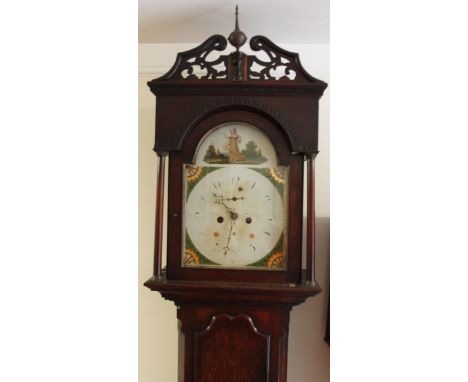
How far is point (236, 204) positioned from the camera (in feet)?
3.66

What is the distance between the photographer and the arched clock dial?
1.11 metres

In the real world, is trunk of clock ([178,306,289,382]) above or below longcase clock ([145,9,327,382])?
below

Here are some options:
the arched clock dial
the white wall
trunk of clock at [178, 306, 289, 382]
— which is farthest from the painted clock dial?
the white wall

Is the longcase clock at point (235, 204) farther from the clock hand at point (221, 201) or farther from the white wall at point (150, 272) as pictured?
the white wall at point (150, 272)

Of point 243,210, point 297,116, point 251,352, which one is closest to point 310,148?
point 297,116

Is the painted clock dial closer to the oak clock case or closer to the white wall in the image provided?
the oak clock case

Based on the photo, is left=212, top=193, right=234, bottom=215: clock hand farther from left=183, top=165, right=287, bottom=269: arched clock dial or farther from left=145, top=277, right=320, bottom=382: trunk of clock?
left=145, top=277, right=320, bottom=382: trunk of clock

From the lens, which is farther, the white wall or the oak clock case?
the white wall

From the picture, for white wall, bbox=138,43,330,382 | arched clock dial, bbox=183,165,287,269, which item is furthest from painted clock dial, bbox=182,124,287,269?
white wall, bbox=138,43,330,382

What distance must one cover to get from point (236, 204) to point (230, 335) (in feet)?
1.30

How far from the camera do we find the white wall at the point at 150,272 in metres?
1.52

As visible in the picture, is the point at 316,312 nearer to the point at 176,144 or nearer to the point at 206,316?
the point at 206,316

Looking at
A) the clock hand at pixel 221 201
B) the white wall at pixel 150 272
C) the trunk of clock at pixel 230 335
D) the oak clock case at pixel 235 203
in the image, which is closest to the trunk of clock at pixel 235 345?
the trunk of clock at pixel 230 335

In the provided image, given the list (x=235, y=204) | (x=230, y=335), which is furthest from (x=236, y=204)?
(x=230, y=335)
